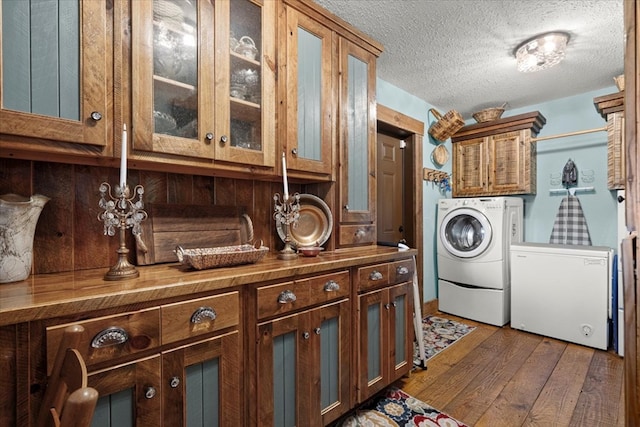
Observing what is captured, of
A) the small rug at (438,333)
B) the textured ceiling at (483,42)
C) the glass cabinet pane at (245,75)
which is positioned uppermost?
the textured ceiling at (483,42)

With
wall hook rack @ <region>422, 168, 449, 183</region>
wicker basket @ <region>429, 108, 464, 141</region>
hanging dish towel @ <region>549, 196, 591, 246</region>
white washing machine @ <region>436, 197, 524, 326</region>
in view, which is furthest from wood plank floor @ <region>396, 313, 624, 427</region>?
wicker basket @ <region>429, 108, 464, 141</region>

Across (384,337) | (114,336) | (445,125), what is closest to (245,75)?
(114,336)

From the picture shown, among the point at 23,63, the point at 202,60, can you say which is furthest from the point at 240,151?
the point at 23,63

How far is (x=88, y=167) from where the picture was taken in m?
1.31

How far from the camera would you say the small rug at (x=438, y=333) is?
8.43 ft

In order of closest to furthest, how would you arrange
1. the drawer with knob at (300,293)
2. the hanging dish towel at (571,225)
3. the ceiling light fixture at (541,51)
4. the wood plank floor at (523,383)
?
1. the drawer with knob at (300,293)
2. the wood plank floor at (523,383)
3. the ceiling light fixture at (541,51)
4. the hanging dish towel at (571,225)

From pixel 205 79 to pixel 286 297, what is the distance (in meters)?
1.05

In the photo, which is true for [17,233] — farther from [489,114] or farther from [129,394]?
[489,114]

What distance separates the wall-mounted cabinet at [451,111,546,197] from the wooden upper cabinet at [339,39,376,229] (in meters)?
2.07

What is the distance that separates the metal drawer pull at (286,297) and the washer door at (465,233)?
8.31 ft

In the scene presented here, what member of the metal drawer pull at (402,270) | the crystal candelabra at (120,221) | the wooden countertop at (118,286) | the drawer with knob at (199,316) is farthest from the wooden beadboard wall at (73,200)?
the metal drawer pull at (402,270)

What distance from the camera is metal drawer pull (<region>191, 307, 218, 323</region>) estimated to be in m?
1.08

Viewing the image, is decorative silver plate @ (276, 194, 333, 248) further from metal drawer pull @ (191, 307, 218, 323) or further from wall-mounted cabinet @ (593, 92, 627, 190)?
wall-mounted cabinet @ (593, 92, 627, 190)

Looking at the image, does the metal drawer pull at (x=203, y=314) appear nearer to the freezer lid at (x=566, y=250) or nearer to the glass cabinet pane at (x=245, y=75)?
the glass cabinet pane at (x=245, y=75)
